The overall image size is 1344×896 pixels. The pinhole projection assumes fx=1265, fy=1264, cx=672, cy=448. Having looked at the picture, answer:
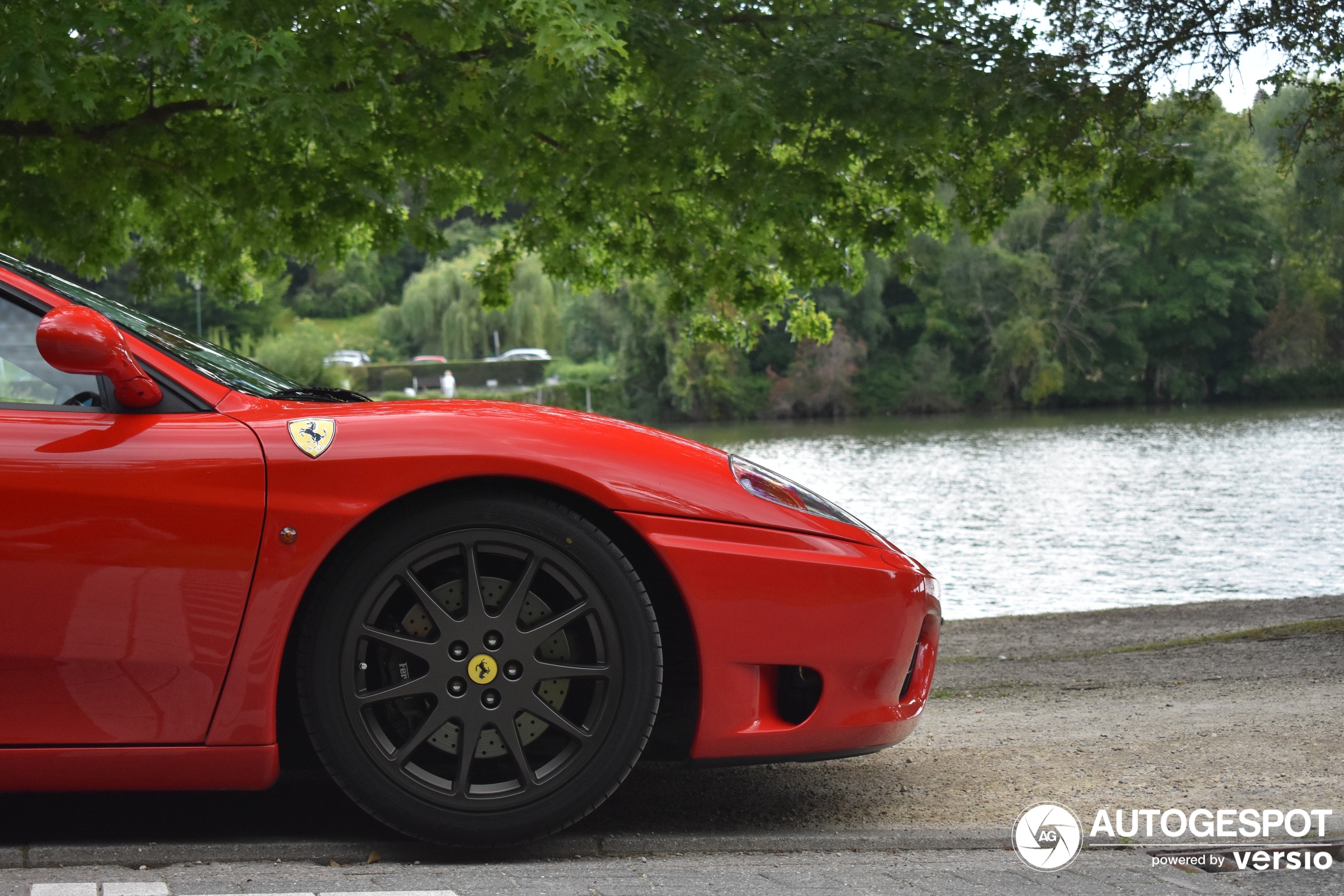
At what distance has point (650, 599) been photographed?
2.83 m

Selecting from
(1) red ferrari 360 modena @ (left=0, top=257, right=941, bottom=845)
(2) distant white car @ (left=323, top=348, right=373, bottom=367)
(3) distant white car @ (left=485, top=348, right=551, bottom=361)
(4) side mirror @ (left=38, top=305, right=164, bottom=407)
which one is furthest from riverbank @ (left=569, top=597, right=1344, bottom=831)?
(2) distant white car @ (left=323, top=348, right=373, bottom=367)

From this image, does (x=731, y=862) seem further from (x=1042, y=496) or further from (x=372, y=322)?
(x=372, y=322)

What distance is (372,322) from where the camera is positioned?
119000 millimetres

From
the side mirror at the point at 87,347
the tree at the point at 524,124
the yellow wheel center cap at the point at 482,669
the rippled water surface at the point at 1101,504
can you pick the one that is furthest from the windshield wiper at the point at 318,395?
the rippled water surface at the point at 1101,504

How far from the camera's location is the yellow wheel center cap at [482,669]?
8.82ft

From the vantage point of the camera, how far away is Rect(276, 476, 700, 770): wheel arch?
273 centimetres

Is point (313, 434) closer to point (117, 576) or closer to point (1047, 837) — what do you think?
point (117, 576)

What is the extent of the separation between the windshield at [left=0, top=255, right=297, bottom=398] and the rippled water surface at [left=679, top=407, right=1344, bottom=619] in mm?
7956

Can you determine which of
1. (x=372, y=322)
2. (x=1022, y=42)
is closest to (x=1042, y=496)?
(x=1022, y=42)

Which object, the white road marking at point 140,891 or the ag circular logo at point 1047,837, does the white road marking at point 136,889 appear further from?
the ag circular logo at point 1047,837

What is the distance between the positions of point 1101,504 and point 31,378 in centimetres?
2141

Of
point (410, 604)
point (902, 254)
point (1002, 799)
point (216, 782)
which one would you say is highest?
point (902, 254)

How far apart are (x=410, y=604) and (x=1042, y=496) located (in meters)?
22.5

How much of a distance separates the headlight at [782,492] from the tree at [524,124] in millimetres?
4231
